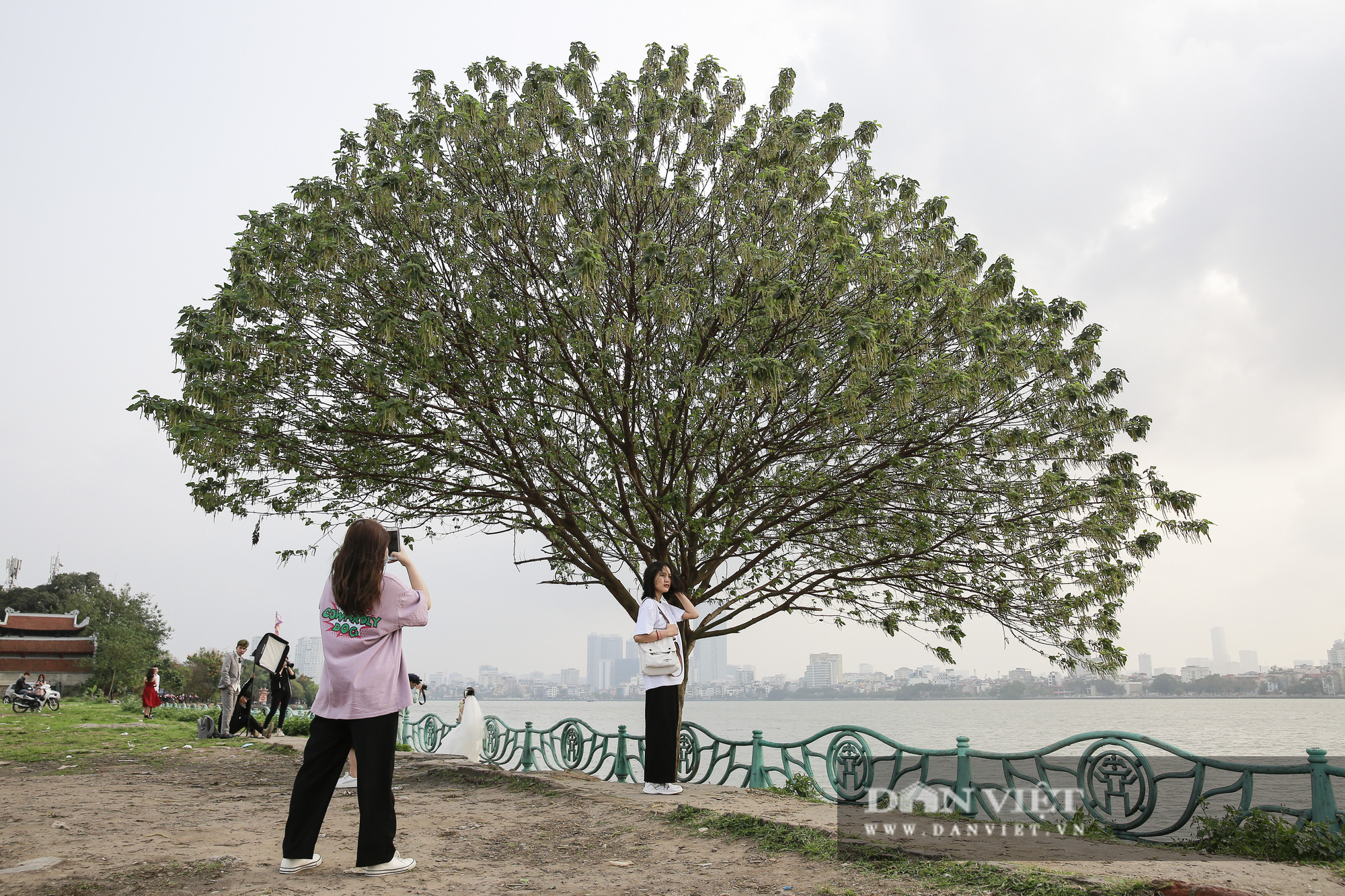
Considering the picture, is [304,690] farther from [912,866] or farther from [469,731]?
[912,866]

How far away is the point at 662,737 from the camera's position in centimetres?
759

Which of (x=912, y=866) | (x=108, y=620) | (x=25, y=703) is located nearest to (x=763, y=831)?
(x=912, y=866)

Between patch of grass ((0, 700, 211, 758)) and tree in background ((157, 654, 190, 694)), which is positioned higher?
patch of grass ((0, 700, 211, 758))

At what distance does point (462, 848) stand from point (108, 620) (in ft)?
220

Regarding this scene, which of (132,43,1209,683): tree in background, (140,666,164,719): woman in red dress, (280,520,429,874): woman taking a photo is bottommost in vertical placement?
(140,666,164,719): woman in red dress

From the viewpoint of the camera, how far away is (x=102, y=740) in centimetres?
1416

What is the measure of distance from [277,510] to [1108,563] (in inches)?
425

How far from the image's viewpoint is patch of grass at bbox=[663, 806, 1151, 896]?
395 centimetres

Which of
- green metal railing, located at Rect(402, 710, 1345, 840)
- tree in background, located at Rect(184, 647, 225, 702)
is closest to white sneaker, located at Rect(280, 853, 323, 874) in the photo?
green metal railing, located at Rect(402, 710, 1345, 840)

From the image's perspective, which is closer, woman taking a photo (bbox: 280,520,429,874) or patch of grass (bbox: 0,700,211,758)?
woman taking a photo (bbox: 280,520,429,874)

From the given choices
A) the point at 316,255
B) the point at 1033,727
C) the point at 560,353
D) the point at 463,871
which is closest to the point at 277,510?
the point at 316,255

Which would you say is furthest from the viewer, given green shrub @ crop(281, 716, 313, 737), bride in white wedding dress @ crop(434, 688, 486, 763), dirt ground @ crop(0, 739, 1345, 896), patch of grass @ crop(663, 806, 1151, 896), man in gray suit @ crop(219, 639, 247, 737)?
green shrub @ crop(281, 716, 313, 737)

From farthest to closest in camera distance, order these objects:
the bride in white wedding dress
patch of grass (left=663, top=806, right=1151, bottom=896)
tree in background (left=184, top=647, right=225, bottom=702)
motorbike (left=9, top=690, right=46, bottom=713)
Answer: tree in background (left=184, top=647, right=225, bottom=702)
motorbike (left=9, top=690, right=46, bottom=713)
the bride in white wedding dress
patch of grass (left=663, top=806, right=1151, bottom=896)

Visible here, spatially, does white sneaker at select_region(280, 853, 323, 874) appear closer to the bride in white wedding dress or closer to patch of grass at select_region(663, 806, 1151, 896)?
patch of grass at select_region(663, 806, 1151, 896)
